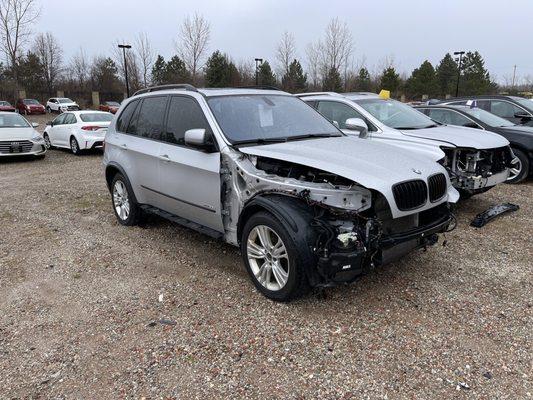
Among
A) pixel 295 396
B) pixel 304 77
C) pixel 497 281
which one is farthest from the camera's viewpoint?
pixel 304 77

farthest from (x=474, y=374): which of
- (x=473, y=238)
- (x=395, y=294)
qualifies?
(x=473, y=238)

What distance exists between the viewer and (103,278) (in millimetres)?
4562

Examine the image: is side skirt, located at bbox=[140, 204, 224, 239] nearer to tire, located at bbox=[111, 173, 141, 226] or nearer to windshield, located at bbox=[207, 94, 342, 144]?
tire, located at bbox=[111, 173, 141, 226]

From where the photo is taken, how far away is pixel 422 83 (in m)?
56.8

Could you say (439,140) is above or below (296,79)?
below

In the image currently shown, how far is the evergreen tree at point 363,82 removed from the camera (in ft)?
156

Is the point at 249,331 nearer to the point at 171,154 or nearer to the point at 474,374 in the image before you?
the point at 474,374

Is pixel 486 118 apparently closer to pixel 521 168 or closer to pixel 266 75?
pixel 521 168

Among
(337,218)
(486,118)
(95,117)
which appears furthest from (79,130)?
(337,218)

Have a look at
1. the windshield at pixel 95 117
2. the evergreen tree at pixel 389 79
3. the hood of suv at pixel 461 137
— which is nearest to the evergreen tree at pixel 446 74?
the evergreen tree at pixel 389 79

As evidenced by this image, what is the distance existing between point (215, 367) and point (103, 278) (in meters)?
2.03

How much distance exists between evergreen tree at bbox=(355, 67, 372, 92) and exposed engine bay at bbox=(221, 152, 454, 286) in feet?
145

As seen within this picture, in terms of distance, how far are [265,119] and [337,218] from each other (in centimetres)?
168

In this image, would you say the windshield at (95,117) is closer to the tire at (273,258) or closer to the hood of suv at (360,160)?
the hood of suv at (360,160)
